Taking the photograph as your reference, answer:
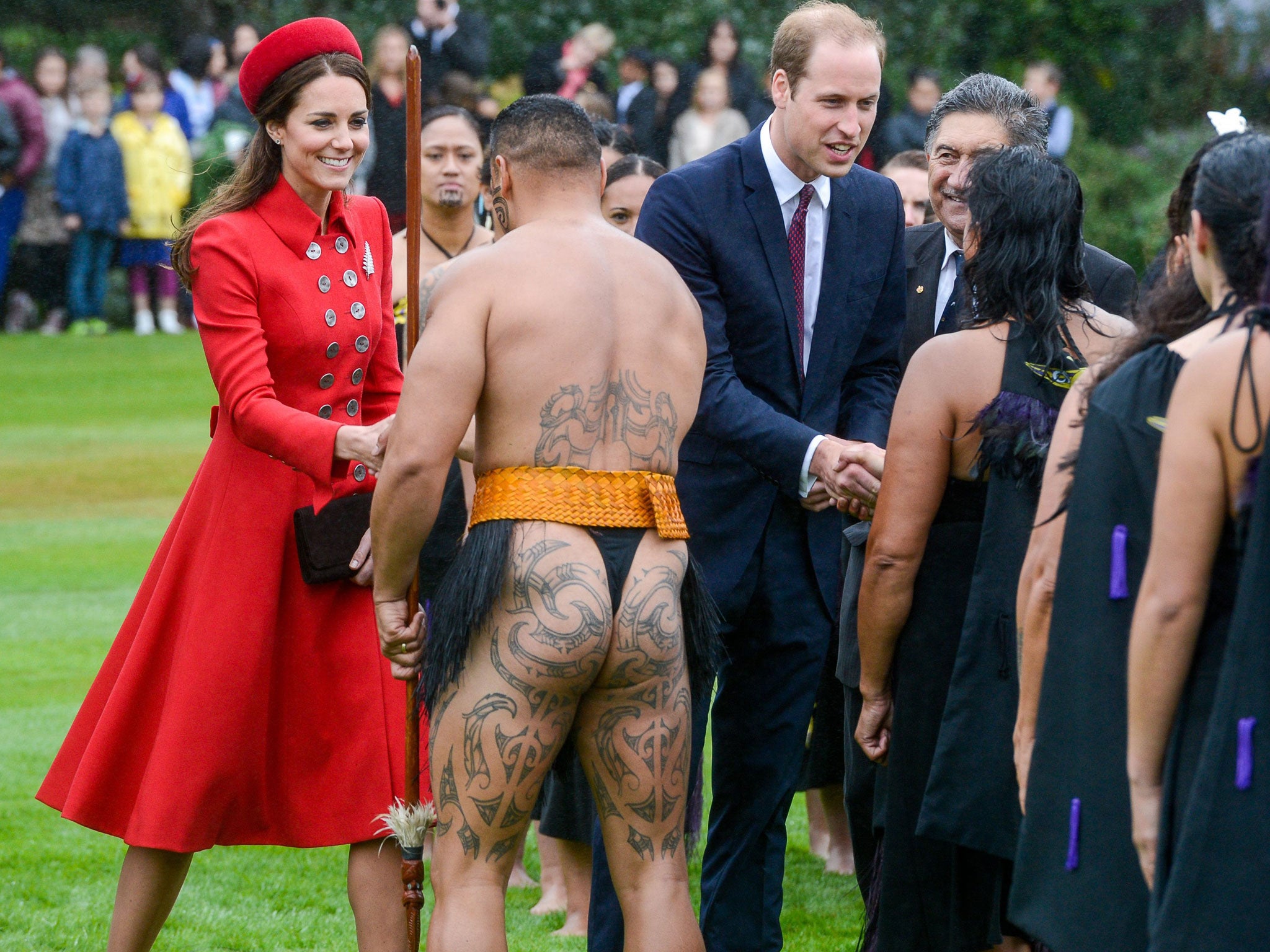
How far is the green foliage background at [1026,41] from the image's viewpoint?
20391 millimetres

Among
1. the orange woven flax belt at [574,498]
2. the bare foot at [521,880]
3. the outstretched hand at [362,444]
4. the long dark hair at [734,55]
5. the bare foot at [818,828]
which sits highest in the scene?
the long dark hair at [734,55]

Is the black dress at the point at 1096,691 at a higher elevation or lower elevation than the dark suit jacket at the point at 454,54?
lower

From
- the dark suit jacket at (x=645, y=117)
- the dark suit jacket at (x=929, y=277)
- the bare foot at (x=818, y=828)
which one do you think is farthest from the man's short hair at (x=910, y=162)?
the dark suit jacket at (x=645, y=117)

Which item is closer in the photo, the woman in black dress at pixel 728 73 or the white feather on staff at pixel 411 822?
the white feather on staff at pixel 411 822

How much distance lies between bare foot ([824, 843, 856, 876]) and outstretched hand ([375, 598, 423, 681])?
2613 millimetres

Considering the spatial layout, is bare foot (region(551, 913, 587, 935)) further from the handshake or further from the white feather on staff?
the handshake

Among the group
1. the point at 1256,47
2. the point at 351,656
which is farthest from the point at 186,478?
the point at 1256,47

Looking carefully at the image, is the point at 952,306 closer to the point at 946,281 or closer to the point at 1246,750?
the point at 946,281

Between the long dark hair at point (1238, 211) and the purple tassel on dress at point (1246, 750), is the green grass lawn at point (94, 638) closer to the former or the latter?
the purple tassel on dress at point (1246, 750)

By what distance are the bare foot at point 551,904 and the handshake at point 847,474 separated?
6.18 ft

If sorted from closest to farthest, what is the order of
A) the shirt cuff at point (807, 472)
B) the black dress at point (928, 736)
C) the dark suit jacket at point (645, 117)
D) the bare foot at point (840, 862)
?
the black dress at point (928, 736) < the shirt cuff at point (807, 472) < the bare foot at point (840, 862) < the dark suit jacket at point (645, 117)

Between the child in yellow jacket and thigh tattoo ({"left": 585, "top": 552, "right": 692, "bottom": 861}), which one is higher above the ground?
the child in yellow jacket

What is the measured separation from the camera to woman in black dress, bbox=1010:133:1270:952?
2852 mm

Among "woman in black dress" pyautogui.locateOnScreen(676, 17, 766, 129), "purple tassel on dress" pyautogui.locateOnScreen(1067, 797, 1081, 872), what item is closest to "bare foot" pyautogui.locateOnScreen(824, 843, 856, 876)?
"purple tassel on dress" pyautogui.locateOnScreen(1067, 797, 1081, 872)
